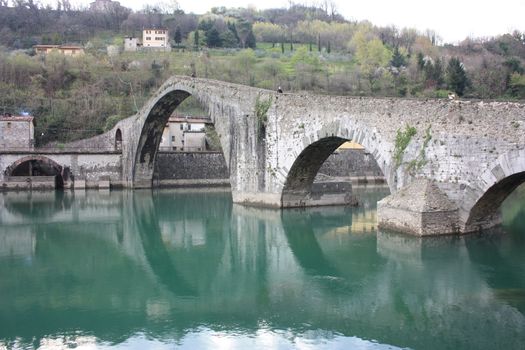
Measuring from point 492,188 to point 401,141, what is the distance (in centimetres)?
325

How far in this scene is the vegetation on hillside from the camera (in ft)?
165

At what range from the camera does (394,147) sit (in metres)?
18.8

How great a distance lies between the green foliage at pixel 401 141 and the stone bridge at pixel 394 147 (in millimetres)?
28

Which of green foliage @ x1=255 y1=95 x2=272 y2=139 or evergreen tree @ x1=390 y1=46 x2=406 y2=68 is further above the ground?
evergreen tree @ x1=390 y1=46 x2=406 y2=68

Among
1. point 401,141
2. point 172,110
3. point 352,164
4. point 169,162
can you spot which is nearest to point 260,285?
point 401,141

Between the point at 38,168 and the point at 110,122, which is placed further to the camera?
the point at 110,122

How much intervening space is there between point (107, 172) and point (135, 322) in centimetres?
2940

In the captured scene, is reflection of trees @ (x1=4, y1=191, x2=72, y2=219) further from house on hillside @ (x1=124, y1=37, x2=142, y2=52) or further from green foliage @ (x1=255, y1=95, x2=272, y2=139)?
house on hillside @ (x1=124, y1=37, x2=142, y2=52)

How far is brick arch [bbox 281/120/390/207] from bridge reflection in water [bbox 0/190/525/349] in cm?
154

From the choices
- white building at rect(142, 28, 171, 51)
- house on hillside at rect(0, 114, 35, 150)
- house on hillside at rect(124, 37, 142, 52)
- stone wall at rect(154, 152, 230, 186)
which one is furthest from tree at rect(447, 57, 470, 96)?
white building at rect(142, 28, 171, 51)

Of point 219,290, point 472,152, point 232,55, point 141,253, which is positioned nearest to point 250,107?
point 141,253

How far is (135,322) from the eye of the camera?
11.1m

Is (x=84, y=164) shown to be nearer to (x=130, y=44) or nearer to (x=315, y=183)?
(x=315, y=183)

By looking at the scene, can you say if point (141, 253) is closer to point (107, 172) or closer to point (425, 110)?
point (425, 110)
